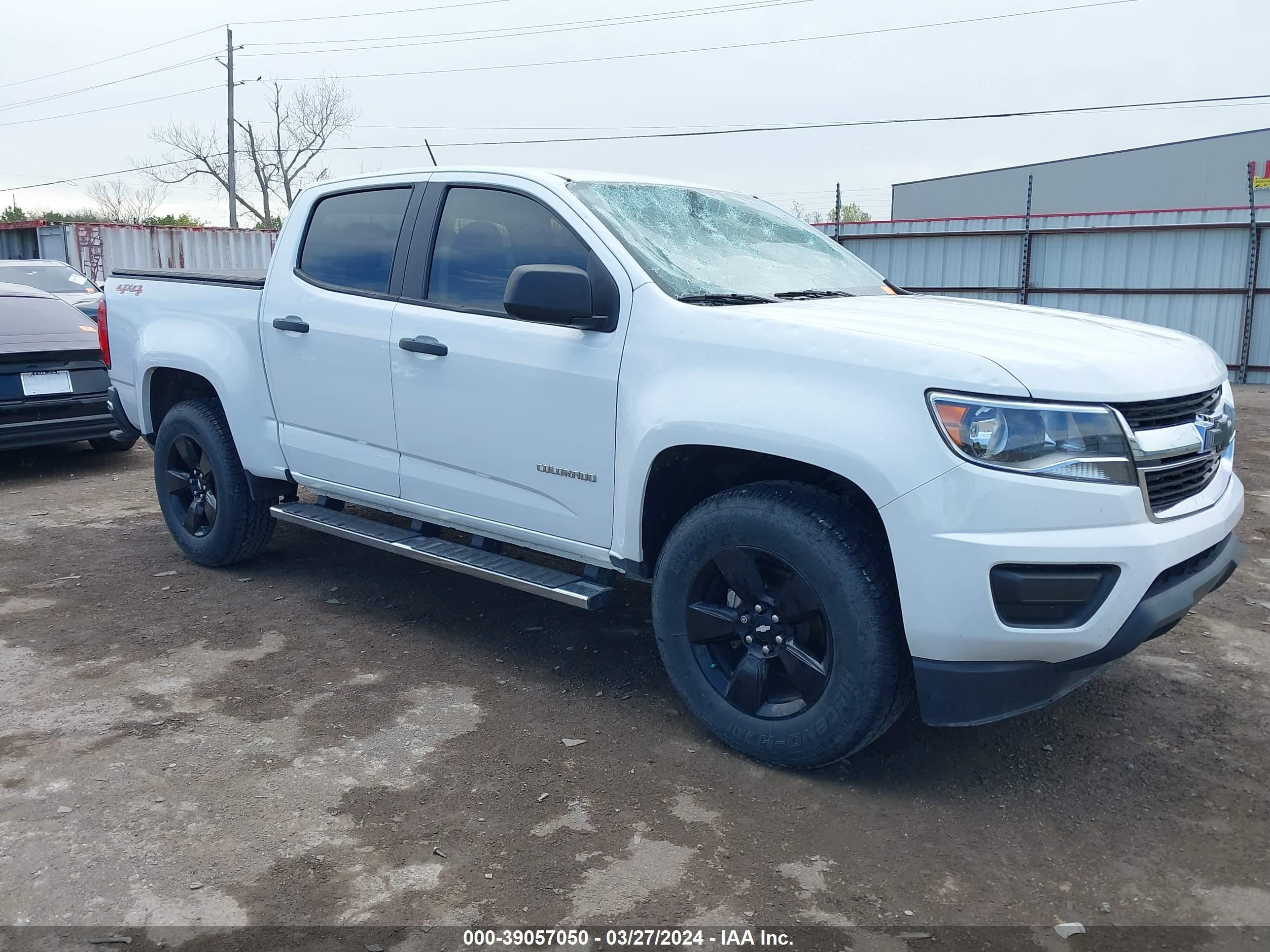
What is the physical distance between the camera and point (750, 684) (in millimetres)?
3377

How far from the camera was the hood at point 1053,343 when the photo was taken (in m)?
2.86

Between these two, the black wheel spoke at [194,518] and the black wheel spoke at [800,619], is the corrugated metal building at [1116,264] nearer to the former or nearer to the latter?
the black wheel spoke at [194,518]

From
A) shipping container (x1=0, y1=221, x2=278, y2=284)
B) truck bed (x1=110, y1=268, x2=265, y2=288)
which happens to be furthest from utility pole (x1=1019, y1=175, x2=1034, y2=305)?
shipping container (x1=0, y1=221, x2=278, y2=284)

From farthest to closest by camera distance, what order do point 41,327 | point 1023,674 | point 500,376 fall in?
point 41,327 → point 500,376 → point 1023,674

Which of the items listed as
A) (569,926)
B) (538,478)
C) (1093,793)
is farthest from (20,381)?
(1093,793)

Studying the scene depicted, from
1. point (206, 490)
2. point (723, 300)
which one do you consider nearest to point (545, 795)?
point (723, 300)

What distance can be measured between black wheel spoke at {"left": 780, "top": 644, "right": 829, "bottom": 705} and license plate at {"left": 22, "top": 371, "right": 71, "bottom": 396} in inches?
262

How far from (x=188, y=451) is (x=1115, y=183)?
3162 cm

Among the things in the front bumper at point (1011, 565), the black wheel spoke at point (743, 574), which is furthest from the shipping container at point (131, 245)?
the front bumper at point (1011, 565)

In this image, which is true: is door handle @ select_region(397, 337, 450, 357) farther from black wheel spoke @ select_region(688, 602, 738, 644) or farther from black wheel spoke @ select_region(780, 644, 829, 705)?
black wheel spoke @ select_region(780, 644, 829, 705)

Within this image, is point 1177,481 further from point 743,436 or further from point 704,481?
point 704,481

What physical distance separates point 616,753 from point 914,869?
1073 millimetres

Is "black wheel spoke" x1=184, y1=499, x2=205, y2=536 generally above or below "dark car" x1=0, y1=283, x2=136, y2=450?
below

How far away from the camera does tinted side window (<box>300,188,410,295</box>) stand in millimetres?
4473
